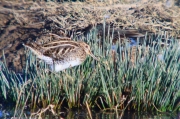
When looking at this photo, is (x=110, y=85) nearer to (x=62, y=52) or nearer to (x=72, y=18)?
(x=62, y=52)

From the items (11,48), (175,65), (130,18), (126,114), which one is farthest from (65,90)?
(130,18)

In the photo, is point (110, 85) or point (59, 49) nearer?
point (110, 85)

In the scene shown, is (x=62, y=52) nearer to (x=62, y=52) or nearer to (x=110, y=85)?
(x=62, y=52)

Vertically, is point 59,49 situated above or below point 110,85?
above

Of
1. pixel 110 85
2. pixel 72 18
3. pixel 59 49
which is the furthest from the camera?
pixel 72 18

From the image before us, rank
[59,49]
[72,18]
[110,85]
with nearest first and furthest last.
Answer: [110,85] < [59,49] < [72,18]

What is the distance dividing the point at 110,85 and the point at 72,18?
152 inches

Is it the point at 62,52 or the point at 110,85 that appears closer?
the point at 110,85

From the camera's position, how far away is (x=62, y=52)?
6.41m

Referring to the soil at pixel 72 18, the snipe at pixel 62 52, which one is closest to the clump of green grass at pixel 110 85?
the snipe at pixel 62 52

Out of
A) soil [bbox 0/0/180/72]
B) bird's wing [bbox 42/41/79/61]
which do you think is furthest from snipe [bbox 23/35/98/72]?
soil [bbox 0/0/180/72]

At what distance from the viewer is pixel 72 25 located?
925cm

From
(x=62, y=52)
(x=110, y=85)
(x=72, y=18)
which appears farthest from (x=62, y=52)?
(x=72, y=18)

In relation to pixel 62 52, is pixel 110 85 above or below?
below
